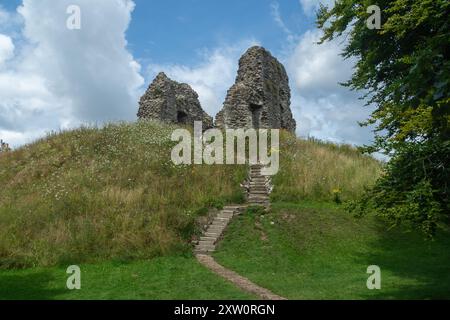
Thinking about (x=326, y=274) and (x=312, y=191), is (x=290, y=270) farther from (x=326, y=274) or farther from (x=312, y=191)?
(x=312, y=191)

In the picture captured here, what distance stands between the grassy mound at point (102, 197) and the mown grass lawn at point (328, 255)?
2.32 meters

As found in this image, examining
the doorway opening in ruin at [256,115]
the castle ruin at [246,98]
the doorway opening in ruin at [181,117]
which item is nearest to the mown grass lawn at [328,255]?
the castle ruin at [246,98]

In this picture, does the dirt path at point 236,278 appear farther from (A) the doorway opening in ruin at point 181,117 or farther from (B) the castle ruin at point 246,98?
(A) the doorway opening in ruin at point 181,117

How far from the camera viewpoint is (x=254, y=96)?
1262 inches

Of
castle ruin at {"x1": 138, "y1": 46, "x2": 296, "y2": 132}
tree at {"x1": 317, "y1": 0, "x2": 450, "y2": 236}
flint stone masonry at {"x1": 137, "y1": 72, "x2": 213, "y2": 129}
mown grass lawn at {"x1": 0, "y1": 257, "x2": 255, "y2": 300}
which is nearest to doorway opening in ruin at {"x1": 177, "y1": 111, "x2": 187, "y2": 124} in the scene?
flint stone masonry at {"x1": 137, "y1": 72, "x2": 213, "y2": 129}

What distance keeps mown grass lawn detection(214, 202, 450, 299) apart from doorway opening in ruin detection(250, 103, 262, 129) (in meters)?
13.6

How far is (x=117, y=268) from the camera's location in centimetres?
1388

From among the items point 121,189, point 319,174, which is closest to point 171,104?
point 319,174

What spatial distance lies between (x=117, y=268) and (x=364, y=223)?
33.4ft

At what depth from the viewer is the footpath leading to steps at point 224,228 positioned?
11.2m

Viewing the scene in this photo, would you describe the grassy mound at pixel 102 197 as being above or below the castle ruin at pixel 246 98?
below

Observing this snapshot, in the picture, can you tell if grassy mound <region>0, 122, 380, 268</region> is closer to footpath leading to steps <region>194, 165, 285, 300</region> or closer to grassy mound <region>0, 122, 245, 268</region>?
grassy mound <region>0, 122, 245, 268</region>

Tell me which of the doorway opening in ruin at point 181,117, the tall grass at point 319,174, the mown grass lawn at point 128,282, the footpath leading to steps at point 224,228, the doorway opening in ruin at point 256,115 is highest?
the doorway opening in ruin at point 181,117
